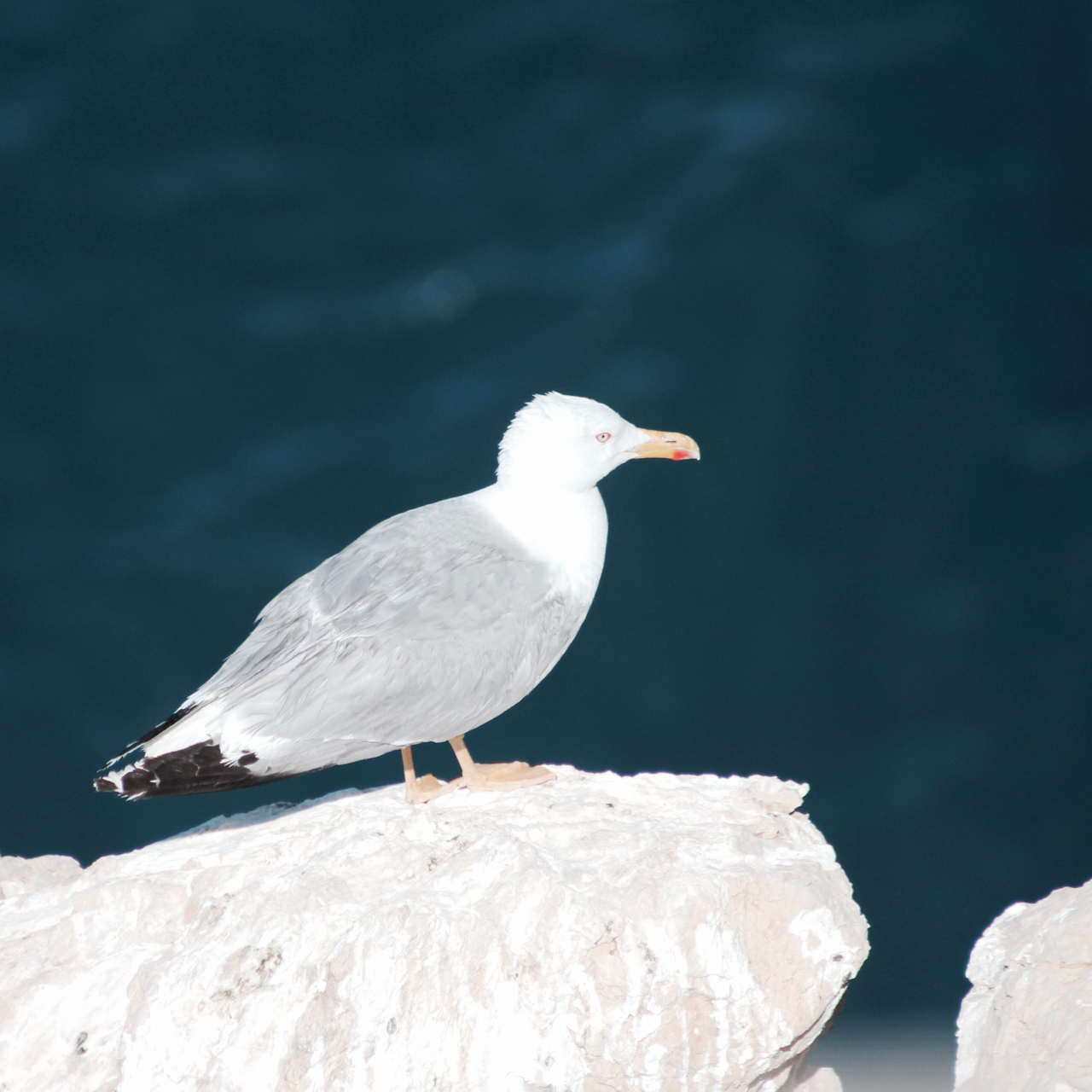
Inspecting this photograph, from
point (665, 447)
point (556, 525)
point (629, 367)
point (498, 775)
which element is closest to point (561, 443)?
point (556, 525)

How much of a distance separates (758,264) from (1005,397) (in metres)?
2.75

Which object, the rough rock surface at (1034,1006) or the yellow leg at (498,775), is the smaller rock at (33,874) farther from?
the rough rock surface at (1034,1006)

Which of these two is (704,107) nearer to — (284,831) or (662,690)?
(662,690)

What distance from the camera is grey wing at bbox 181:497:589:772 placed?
6.61m

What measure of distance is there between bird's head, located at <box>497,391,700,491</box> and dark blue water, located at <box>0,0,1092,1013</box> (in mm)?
4716

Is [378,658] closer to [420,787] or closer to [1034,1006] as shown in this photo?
[420,787]

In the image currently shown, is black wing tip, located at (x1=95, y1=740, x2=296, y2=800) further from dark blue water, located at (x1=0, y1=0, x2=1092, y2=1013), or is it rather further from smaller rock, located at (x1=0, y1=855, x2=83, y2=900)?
dark blue water, located at (x1=0, y1=0, x2=1092, y2=1013)

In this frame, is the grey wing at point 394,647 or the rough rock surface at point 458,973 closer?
the rough rock surface at point 458,973

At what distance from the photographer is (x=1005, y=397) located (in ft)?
41.3

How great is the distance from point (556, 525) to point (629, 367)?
19.6 feet

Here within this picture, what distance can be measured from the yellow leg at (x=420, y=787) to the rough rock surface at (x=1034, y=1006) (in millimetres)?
2761

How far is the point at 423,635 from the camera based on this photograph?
6.87 m

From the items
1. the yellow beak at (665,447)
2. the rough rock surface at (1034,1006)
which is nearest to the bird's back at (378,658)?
the yellow beak at (665,447)

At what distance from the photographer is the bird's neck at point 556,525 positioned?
741 cm
